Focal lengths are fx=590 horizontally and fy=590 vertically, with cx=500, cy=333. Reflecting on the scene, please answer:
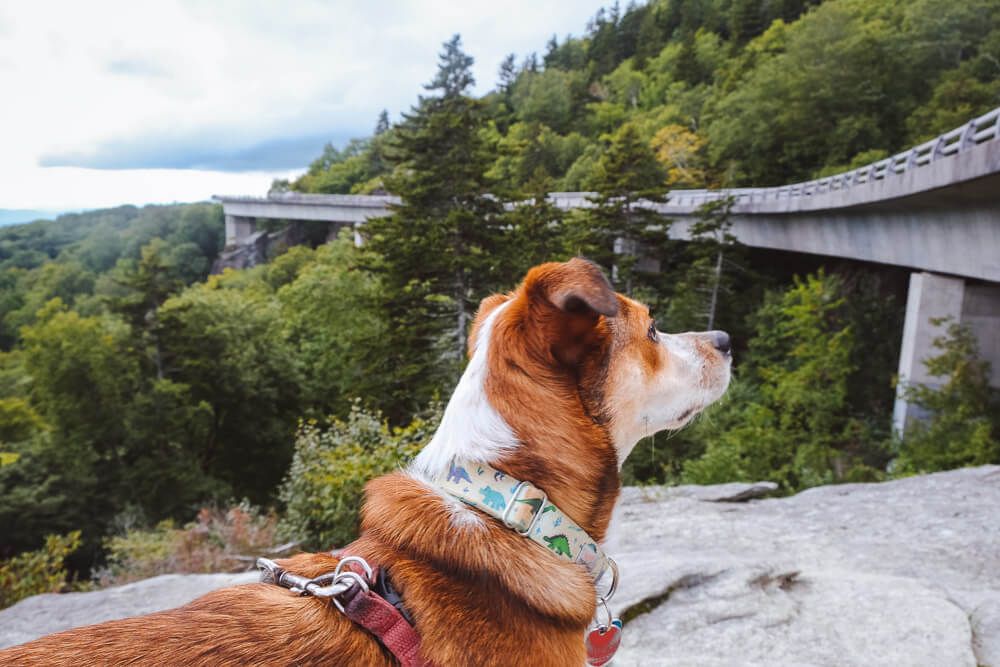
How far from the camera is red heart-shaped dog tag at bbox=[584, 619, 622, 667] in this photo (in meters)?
2.54

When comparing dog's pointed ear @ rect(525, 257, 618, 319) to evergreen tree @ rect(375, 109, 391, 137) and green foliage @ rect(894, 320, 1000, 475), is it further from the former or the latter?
evergreen tree @ rect(375, 109, 391, 137)

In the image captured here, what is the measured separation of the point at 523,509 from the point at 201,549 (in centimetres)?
880

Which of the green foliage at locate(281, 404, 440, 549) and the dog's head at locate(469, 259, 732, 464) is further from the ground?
the dog's head at locate(469, 259, 732, 464)

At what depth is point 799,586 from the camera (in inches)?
202

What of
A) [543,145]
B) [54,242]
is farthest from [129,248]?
[543,145]

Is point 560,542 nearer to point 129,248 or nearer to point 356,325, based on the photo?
point 356,325

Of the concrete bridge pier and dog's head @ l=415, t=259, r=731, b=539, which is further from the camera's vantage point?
the concrete bridge pier

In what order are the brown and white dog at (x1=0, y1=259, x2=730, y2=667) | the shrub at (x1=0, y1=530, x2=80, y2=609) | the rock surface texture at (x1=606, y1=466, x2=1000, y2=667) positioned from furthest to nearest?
the shrub at (x1=0, y1=530, x2=80, y2=609) → the rock surface texture at (x1=606, y1=466, x2=1000, y2=667) → the brown and white dog at (x1=0, y1=259, x2=730, y2=667)

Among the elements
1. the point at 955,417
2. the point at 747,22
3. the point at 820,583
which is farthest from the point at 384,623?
the point at 747,22

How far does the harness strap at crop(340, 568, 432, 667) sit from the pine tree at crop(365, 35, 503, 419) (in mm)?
17402

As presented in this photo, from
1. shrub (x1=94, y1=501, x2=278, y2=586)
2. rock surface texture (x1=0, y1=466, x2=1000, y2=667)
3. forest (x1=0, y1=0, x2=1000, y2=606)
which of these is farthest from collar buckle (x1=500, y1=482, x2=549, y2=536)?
shrub (x1=94, y1=501, x2=278, y2=586)

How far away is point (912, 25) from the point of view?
3544 centimetres

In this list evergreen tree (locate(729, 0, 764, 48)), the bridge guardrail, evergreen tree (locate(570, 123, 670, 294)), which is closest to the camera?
the bridge guardrail

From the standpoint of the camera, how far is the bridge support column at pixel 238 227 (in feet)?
263
